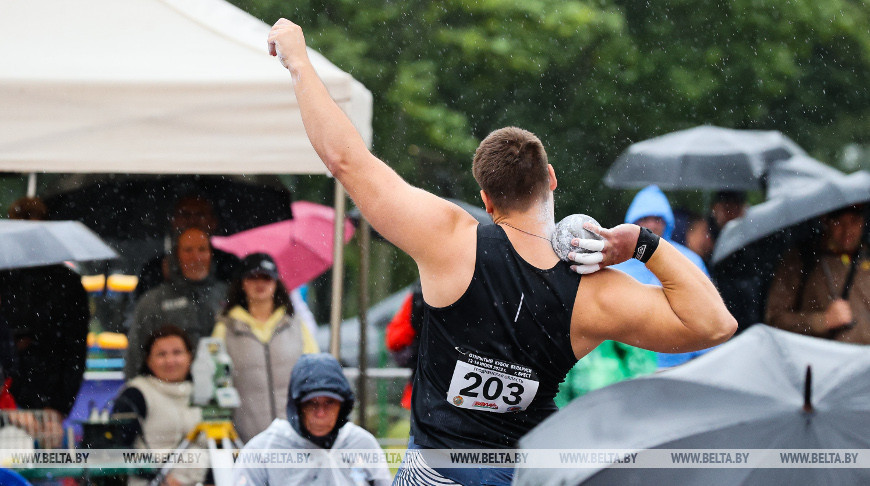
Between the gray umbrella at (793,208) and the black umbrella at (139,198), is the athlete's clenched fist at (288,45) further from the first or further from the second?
the gray umbrella at (793,208)

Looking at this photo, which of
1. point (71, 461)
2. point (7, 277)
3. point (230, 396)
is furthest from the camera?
point (7, 277)

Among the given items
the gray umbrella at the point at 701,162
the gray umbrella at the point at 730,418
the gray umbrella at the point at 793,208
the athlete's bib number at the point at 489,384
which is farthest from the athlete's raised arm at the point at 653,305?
the gray umbrella at the point at 701,162

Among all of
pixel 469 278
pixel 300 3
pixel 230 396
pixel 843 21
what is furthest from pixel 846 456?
pixel 843 21

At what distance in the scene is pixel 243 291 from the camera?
602cm

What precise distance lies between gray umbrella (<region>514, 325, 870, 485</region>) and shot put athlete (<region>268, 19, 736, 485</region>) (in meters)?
0.34

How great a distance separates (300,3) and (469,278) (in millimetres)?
12155

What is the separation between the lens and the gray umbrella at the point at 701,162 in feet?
29.4

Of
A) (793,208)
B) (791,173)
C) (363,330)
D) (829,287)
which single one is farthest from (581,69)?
(829,287)

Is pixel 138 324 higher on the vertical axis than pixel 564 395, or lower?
higher

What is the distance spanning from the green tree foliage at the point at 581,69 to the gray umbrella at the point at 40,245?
806 cm

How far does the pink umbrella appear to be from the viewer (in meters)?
8.44

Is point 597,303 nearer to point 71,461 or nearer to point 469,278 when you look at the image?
point 469,278

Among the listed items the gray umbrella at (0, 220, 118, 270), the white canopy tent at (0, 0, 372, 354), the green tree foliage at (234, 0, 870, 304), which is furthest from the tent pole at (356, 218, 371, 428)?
the green tree foliage at (234, 0, 870, 304)

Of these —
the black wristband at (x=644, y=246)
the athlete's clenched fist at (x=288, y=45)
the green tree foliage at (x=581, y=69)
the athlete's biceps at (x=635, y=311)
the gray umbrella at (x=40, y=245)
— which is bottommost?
the athlete's biceps at (x=635, y=311)
